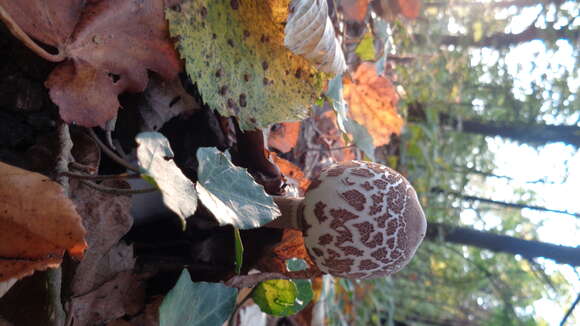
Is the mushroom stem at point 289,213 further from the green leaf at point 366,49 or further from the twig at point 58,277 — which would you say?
the green leaf at point 366,49

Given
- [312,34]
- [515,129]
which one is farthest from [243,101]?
[515,129]

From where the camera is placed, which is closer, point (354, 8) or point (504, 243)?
point (354, 8)

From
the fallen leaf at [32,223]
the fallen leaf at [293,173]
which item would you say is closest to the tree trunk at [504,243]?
the fallen leaf at [293,173]

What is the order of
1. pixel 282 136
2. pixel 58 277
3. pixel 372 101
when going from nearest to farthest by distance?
pixel 58 277 < pixel 282 136 < pixel 372 101

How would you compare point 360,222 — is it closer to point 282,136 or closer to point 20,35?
point 282,136

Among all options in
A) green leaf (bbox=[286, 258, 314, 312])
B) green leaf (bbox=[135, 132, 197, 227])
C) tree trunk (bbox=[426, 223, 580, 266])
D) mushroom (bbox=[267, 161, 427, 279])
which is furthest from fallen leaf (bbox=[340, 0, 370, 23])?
tree trunk (bbox=[426, 223, 580, 266])

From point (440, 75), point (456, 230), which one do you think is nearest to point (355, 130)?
A: point (440, 75)

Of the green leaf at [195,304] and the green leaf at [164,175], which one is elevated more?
the green leaf at [164,175]
